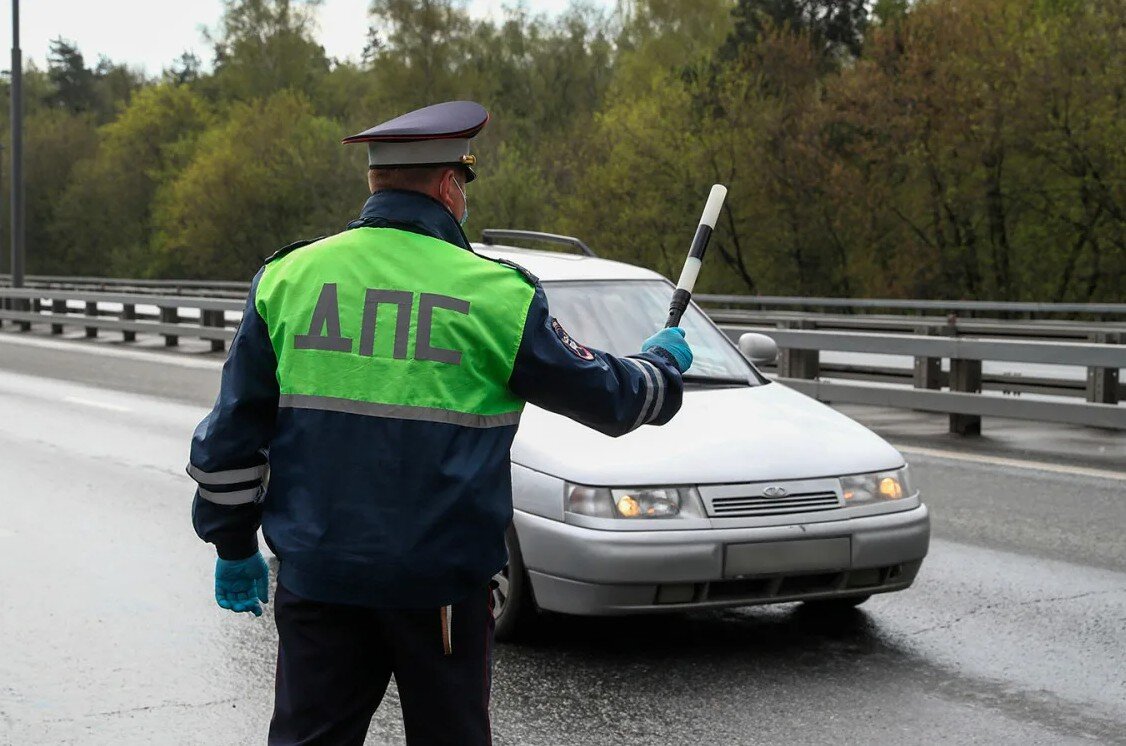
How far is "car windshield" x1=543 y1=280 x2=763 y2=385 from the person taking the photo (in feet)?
22.8

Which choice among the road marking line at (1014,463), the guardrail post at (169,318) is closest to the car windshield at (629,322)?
the road marking line at (1014,463)

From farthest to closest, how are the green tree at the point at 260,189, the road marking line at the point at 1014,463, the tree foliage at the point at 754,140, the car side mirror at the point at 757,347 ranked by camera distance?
the green tree at the point at 260,189
the tree foliage at the point at 754,140
the road marking line at the point at 1014,463
the car side mirror at the point at 757,347

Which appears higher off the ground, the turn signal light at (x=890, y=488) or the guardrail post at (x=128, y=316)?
the guardrail post at (x=128, y=316)

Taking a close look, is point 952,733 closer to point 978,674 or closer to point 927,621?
point 978,674

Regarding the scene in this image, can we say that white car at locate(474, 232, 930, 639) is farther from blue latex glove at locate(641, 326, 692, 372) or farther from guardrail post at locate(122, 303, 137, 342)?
guardrail post at locate(122, 303, 137, 342)

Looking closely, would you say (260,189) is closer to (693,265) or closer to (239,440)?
(693,265)

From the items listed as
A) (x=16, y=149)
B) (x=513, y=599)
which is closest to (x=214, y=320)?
(x=16, y=149)

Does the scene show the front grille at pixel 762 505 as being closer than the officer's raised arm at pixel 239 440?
No

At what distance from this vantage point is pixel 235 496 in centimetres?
304

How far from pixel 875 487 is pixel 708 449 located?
2.17ft

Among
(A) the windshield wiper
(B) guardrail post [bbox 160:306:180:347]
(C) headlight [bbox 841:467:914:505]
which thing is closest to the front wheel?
(C) headlight [bbox 841:467:914:505]

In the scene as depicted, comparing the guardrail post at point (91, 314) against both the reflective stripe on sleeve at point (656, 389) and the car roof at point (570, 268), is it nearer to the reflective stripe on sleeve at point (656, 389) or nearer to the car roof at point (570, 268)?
the car roof at point (570, 268)

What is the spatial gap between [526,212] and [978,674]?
1902 inches

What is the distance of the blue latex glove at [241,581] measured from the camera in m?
3.21
